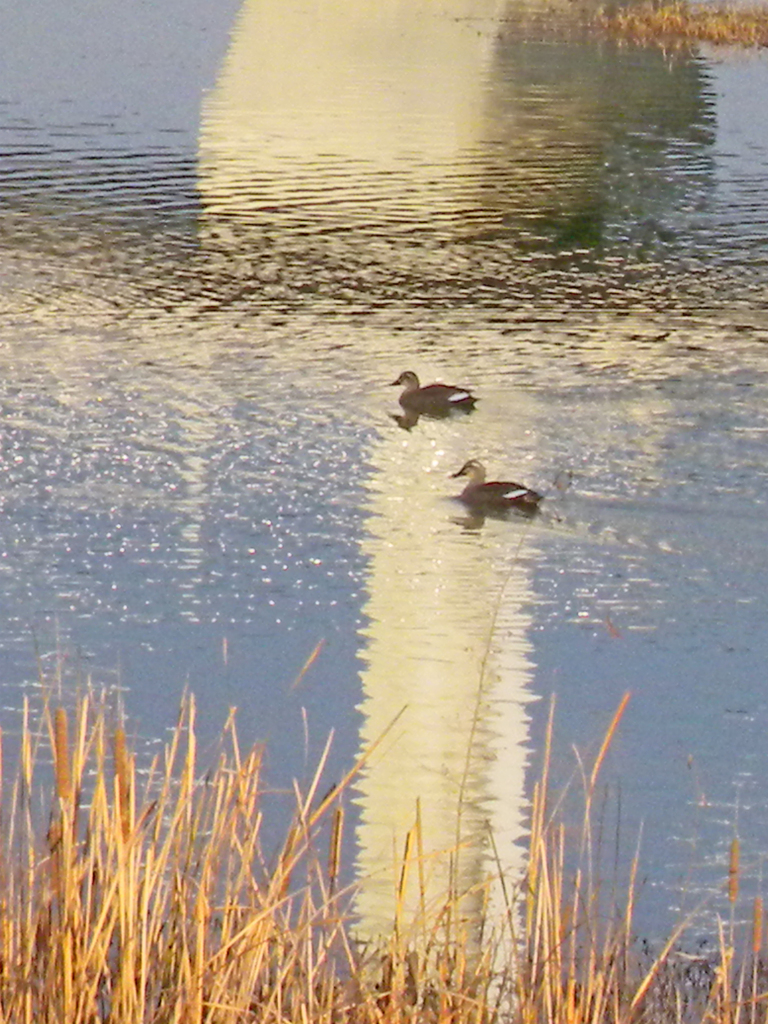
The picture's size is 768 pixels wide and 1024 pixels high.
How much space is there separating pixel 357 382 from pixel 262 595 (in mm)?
3318

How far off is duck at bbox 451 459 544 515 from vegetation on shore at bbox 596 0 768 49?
22486 millimetres

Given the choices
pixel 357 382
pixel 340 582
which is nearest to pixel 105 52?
pixel 357 382

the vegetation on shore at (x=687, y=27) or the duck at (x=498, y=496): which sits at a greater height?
the vegetation on shore at (x=687, y=27)

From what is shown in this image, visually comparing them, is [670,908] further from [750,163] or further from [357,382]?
[750,163]

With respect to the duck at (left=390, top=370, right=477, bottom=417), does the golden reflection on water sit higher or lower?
lower

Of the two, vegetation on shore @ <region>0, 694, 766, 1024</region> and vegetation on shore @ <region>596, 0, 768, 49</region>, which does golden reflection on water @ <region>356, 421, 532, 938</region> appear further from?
vegetation on shore @ <region>596, 0, 768, 49</region>

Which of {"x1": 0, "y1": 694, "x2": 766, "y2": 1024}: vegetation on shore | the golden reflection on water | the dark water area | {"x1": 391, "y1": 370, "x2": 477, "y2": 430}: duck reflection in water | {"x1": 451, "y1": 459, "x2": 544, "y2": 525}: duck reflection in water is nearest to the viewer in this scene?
{"x1": 0, "y1": 694, "x2": 766, "y2": 1024}: vegetation on shore

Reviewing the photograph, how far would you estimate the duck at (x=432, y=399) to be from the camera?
965 cm

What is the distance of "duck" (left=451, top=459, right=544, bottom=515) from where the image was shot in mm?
8289

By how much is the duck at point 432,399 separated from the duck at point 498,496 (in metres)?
1.21

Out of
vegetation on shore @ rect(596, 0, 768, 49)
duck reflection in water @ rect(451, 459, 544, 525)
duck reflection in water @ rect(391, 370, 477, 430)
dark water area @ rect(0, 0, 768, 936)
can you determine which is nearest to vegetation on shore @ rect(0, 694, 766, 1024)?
dark water area @ rect(0, 0, 768, 936)

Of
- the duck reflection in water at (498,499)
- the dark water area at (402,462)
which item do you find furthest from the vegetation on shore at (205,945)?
the duck reflection in water at (498,499)

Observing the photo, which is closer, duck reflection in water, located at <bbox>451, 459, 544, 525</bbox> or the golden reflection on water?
the golden reflection on water

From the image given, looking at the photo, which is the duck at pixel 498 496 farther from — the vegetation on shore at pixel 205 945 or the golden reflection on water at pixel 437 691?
the vegetation on shore at pixel 205 945
